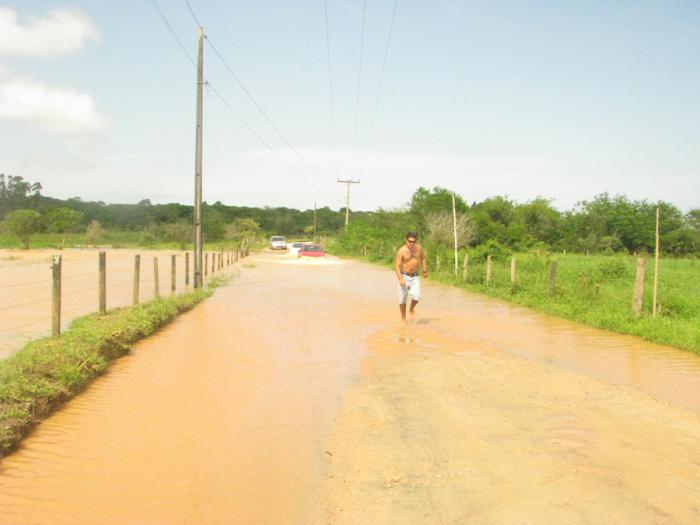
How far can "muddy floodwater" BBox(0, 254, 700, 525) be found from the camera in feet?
13.6

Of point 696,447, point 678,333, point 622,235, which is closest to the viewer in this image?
point 696,447

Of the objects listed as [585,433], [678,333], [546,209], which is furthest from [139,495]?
[546,209]

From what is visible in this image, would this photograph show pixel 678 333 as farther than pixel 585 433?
Yes

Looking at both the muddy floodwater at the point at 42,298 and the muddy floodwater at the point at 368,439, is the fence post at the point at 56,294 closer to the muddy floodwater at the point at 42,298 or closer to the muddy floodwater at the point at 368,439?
the muddy floodwater at the point at 368,439

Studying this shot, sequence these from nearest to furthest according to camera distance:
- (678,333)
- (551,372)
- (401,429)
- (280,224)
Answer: (401,429)
(551,372)
(678,333)
(280,224)

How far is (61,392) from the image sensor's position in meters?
6.42

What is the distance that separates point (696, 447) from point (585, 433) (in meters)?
0.88

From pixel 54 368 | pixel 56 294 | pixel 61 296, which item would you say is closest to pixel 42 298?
pixel 61 296

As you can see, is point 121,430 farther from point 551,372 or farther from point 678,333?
point 678,333

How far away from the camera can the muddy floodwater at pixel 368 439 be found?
164 inches

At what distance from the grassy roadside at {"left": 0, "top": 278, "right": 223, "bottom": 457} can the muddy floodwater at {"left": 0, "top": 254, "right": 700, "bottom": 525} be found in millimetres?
190

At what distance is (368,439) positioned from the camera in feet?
17.9

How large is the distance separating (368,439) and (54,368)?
3669mm

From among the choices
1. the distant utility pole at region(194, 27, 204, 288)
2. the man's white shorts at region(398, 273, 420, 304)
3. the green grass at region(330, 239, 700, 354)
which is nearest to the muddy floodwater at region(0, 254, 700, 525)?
the green grass at region(330, 239, 700, 354)
